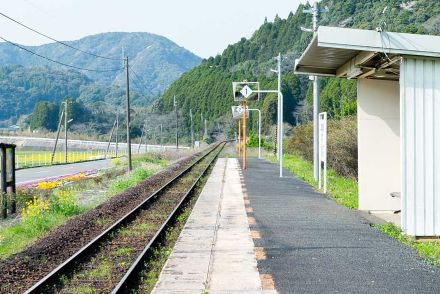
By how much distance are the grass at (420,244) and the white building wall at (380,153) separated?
2.28 meters

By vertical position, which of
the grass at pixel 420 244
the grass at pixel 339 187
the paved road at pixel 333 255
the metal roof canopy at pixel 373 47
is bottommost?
the paved road at pixel 333 255

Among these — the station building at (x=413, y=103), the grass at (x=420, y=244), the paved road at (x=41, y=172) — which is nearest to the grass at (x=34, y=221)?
the grass at (x=420, y=244)

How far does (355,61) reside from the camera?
1223 cm

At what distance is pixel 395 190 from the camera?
1293 centimetres

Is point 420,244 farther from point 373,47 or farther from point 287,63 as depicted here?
point 287,63

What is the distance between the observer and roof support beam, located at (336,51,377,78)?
11.1 meters

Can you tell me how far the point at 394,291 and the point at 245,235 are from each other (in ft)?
13.1

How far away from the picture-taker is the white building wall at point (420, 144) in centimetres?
959

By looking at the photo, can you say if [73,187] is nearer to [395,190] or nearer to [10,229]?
[10,229]

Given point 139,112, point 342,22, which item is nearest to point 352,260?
point 342,22

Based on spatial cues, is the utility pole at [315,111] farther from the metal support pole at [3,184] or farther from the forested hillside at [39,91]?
the forested hillside at [39,91]

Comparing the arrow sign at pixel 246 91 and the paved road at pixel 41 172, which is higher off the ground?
the arrow sign at pixel 246 91

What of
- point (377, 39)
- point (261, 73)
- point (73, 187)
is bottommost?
point (73, 187)

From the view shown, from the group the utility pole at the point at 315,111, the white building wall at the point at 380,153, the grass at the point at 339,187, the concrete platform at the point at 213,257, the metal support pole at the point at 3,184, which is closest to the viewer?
the concrete platform at the point at 213,257
